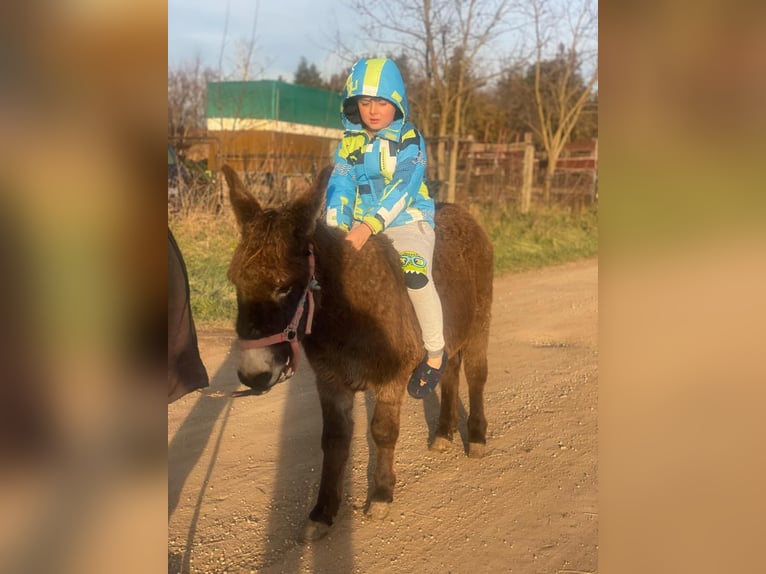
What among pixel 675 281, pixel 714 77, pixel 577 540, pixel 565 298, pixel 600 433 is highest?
pixel 714 77

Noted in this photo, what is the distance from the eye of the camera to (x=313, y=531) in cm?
326

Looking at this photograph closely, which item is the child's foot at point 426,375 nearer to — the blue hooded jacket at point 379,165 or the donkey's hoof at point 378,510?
the donkey's hoof at point 378,510

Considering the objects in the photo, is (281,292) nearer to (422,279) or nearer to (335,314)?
(335,314)

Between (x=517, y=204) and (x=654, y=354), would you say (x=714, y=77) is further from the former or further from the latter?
(x=517, y=204)

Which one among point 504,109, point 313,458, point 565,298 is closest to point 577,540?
point 313,458

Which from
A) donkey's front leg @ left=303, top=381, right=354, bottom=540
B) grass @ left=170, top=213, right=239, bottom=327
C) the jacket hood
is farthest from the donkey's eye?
grass @ left=170, top=213, right=239, bottom=327

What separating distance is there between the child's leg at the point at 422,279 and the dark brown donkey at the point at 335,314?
0.17 ft

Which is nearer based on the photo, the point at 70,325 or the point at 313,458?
the point at 70,325

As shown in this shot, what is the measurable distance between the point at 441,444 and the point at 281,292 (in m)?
2.25

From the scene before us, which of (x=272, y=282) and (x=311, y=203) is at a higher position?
(x=311, y=203)

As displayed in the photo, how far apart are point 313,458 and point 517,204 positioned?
13.2 meters

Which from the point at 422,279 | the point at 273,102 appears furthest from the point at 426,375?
the point at 273,102

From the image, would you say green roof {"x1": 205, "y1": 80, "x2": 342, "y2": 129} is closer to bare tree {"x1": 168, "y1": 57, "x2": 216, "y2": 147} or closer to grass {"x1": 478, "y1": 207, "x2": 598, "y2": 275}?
bare tree {"x1": 168, "y1": 57, "x2": 216, "y2": 147}

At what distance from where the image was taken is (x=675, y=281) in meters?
0.87
